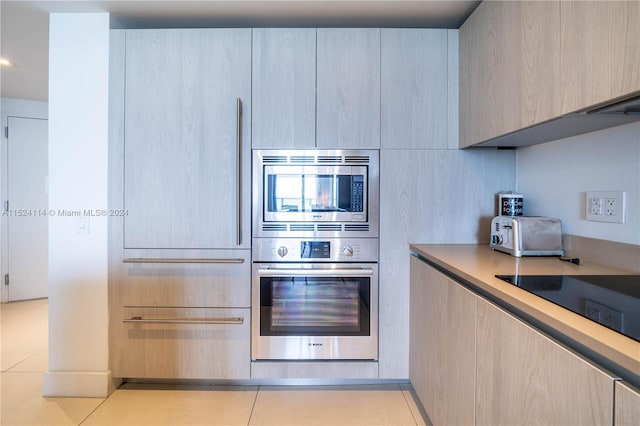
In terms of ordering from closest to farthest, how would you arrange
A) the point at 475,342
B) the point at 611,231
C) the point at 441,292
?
the point at 475,342, the point at 611,231, the point at 441,292

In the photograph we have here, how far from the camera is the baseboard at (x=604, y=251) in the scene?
120 cm

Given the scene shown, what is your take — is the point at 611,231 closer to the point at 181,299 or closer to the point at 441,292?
the point at 441,292

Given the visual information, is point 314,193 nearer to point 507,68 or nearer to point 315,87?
point 315,87

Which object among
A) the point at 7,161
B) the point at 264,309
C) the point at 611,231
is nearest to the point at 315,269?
the point at 264,309

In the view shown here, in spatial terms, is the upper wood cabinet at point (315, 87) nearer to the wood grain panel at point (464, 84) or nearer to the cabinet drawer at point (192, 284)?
the wood grain panel at point (464, 84)

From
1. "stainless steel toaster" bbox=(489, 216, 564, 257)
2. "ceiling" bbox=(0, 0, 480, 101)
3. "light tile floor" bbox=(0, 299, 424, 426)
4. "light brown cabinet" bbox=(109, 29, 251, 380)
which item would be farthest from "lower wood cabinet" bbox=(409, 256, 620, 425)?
"ceiling" bbox=(0, 0, 480, 101)

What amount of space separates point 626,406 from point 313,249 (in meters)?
1.44

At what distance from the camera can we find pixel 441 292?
57.1 inches

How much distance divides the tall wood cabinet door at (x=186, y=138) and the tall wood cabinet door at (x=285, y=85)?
2.6 inches

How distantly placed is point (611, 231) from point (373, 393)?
1.44 metres

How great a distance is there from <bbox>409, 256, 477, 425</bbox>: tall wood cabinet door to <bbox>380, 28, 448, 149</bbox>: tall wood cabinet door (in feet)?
2.40

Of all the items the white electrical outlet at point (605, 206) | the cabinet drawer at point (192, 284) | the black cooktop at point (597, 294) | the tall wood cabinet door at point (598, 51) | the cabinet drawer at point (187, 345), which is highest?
the tall wood cabinet door at point (598, 51)

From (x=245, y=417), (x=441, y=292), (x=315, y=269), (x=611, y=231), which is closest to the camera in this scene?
(x=611, y=231)

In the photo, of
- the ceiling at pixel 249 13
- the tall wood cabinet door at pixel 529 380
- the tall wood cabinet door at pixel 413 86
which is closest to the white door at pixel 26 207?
the ceiling at pixel 249 13
